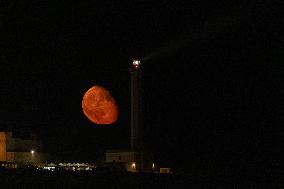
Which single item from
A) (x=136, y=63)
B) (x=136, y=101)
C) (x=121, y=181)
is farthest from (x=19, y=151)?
(x=121, y=181)

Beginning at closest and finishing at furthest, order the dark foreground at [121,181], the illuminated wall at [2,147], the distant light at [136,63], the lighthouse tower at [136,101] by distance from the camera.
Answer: the dark foreground at [121,181] < the illuminated wall at [2,147] < the lighthouse tower at [136,101] < the distant light at [136,63]

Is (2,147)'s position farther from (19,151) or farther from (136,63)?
(136,63)

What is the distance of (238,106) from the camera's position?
58938 millimetres

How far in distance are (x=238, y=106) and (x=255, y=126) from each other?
4175mm

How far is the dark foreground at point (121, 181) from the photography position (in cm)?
2000

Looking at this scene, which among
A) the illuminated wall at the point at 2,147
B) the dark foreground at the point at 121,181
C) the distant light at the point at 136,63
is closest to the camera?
the dark foreground at the point at 121,181

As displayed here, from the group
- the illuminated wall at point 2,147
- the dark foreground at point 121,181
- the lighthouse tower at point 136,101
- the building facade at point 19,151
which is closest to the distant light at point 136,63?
the lighthouse tower at point 136,101

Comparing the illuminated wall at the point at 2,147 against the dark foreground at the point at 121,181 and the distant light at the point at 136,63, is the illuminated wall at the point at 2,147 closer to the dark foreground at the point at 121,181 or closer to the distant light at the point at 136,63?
the distant light at the point at 136,63

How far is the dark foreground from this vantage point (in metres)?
20.0

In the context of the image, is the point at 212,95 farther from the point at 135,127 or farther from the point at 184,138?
the point at 135,127

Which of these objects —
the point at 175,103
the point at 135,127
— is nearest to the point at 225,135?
the point at 175,103

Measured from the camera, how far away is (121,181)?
23422 millimetres

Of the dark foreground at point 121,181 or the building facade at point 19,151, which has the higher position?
the building facade at point 19,151

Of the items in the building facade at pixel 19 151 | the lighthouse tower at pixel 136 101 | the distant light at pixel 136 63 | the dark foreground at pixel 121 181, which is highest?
the distant light at pixel 136 63
